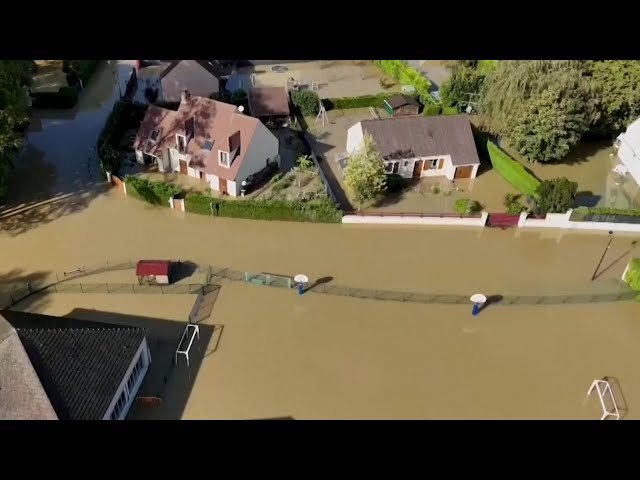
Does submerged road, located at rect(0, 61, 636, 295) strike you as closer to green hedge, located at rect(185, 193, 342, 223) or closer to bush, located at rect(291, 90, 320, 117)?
green hedge, located at rect(185, 193, 342, 223)

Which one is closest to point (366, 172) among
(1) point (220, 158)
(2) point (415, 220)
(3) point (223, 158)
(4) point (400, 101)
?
(2) point (415, 220)

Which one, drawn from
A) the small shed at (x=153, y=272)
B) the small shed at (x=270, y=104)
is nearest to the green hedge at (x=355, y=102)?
the small shed at (x=270, y=104)

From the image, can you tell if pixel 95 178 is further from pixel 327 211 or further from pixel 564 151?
pixel 564 151

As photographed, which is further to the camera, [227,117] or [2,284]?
[227,117]

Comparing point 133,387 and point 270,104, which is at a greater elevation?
A: point 270,104

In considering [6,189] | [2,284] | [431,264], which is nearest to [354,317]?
[431,264]

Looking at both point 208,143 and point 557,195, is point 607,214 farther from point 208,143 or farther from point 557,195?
point 208,143

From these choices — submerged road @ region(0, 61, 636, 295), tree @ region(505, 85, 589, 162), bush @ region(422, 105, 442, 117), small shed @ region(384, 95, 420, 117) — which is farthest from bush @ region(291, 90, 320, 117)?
tree @ region(505, 85, 589, 162)
